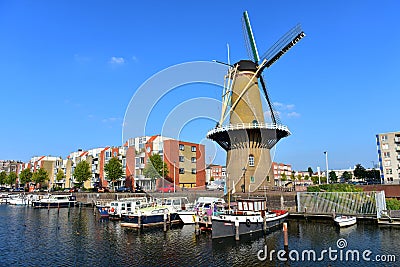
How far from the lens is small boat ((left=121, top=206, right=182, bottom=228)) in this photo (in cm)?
3650

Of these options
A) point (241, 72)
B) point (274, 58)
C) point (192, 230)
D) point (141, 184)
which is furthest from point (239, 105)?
point (141, 184)

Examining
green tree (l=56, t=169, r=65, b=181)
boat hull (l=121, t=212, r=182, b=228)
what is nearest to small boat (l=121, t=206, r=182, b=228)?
boat hull (l=121, t=212, r=182, b=228)

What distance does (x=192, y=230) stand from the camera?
3494 centimetres

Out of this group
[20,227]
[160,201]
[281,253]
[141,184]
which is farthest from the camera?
[141,184]

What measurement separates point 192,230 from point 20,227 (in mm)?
22755

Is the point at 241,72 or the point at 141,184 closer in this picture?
the point at 241,72

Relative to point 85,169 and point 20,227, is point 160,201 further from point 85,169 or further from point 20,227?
point 85,169

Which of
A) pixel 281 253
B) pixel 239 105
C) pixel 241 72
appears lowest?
pixel 281 253

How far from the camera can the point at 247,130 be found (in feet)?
162

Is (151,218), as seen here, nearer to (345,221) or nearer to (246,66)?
(345,221)
